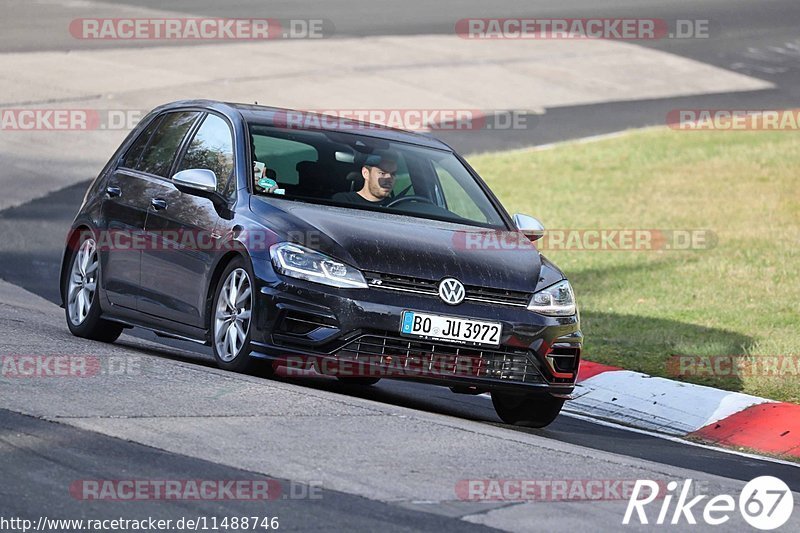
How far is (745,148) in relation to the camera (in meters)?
24.2

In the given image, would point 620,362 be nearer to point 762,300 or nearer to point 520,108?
point 762,300

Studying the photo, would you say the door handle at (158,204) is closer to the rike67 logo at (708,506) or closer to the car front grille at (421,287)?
the car front grille at (421,287)

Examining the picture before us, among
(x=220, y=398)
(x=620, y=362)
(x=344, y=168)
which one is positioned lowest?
(x=620, y=362)

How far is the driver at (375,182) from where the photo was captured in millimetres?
9688

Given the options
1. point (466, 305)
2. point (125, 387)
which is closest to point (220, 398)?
point (125, 387)

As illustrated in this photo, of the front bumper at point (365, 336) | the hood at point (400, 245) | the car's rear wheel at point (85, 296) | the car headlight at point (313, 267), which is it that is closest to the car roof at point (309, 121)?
the hood at point (400, 245)

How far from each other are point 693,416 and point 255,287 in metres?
3.65

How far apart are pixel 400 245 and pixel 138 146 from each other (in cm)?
277

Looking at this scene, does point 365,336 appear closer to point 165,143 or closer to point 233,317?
point 233,317

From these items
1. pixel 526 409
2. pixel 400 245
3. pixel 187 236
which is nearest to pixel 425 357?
pixel 400 245

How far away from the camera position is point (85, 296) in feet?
35.6

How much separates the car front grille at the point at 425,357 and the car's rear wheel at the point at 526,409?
1.84 feet

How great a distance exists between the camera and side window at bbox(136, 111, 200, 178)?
10.5 meters

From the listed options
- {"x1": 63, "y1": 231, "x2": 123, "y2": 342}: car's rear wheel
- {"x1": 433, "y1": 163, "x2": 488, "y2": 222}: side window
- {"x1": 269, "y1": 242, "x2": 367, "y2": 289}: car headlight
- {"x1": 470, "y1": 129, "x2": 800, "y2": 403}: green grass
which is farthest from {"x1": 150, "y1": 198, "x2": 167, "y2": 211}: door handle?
{"x1": 470, "y1": 129, "x2": 800, "y2": 403}: green grass
